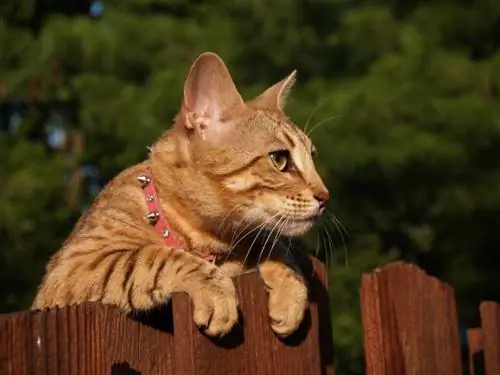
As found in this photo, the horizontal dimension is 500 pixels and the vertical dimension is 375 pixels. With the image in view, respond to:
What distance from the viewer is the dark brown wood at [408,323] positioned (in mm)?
1905

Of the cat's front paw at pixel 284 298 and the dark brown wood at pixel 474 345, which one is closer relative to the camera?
the cat's front paw at pixel 284 298

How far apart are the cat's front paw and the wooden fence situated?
0.07ft

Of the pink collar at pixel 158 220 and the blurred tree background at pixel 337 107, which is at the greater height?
the blurred tree background at pixel 337 107

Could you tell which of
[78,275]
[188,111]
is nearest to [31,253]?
[188,111]

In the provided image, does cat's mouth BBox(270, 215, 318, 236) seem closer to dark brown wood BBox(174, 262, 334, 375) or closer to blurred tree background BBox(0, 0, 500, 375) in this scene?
dark brown wood BBox(174, 262, 334, 375)

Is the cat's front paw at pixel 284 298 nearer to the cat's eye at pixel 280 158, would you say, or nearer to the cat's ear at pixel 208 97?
the cat's eye at pixel 280 158

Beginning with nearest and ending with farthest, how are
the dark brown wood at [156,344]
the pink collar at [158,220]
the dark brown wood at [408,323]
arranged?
the dark brown wood at [156,344]
the dark brown wood at [408,323]
the pink collar at [158,220]

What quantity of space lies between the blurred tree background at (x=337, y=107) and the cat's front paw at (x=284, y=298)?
2596 millimetres

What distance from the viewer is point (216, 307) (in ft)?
5.17

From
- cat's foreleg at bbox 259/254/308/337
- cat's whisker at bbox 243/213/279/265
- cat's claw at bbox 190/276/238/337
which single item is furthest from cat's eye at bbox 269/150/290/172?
cat's claw at bbox 190/276/238/337

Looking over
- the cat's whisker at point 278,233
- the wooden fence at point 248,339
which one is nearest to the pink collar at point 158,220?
the cat's whisker at point 278,233

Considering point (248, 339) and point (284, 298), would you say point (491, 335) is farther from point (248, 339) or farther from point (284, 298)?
point (248, 339)

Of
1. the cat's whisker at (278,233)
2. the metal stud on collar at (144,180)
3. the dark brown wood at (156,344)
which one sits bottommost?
the dark brown wood at (156,344)

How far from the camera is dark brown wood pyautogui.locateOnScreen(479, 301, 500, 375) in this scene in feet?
8.50
